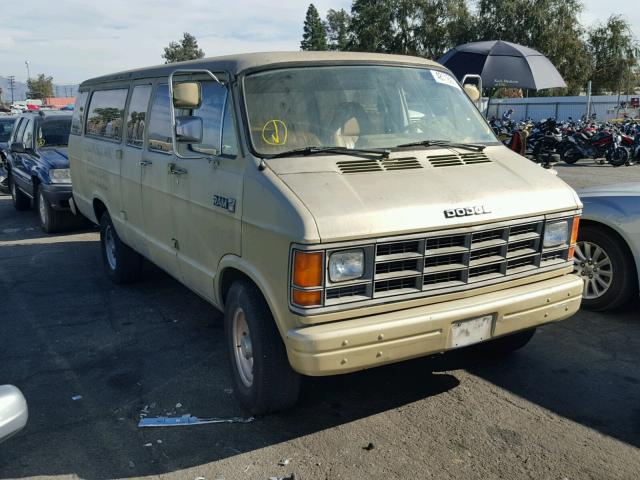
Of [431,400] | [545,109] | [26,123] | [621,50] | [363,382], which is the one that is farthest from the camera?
[621,50]

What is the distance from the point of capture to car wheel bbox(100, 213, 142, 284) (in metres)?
6.75

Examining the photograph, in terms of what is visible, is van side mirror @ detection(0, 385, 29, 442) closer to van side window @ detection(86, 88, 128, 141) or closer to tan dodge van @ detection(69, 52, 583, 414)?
tan dodge van @ detection(69, 52, 583, 414)

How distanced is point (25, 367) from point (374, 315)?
9.72ft

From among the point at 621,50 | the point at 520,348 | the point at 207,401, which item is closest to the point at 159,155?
the point at 207,401

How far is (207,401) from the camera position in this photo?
425 cm

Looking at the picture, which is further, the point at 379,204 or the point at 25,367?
the point at 25,367

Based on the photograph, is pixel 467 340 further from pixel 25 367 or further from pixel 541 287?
pixel 25 367

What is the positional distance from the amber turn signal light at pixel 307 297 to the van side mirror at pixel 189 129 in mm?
1601

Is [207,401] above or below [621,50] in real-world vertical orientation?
below

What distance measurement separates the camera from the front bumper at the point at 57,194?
963 centimetres

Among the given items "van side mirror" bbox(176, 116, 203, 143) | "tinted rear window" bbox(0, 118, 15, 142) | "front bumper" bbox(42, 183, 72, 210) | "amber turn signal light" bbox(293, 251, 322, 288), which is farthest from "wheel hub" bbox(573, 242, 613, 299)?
"tinted rear window" bbox(0, 118, 15, 142)

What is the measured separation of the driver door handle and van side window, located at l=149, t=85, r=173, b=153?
0.18 metres

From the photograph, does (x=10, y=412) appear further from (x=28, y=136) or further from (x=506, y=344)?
(x=28, y=136)

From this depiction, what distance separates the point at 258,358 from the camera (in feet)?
12.2
